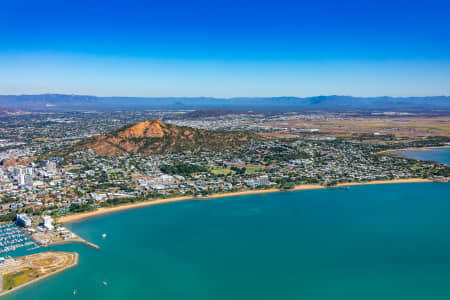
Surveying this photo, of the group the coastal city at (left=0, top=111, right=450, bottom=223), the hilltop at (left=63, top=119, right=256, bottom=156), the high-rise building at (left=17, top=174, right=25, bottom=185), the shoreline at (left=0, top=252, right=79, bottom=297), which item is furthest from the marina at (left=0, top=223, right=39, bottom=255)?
the hilltop at (left=63, top=119, right=256, bottom=156)

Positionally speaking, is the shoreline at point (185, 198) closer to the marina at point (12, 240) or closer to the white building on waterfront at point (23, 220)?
the white building on waterfront at point (23, 220)

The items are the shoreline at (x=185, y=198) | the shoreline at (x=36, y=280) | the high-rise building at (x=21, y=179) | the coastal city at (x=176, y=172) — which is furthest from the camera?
the high-rise building at (x=21, y=179)

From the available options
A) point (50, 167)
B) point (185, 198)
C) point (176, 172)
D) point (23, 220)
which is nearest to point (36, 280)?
point (23, 220)

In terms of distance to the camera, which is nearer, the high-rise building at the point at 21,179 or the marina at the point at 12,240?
the marina at the point at 12,240

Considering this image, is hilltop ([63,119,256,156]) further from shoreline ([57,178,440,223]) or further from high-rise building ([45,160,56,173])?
shoreline ([57,178,440,223])

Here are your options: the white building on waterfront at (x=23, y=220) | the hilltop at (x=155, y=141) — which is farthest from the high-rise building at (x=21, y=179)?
the hilltop at (x=155, y=141)

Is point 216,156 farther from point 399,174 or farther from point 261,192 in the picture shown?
point 399,174

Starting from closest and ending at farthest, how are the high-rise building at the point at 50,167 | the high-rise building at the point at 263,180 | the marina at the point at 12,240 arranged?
1. the marina at the point at 12,240
2. the high-rise building at the point at 263,180
3. the high-rise building at the point at 50,167

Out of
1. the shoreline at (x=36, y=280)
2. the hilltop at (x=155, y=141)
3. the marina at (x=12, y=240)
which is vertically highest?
the hilltop at (x=155, y=141)

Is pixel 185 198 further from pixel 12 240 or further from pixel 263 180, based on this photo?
pixel 12 240
